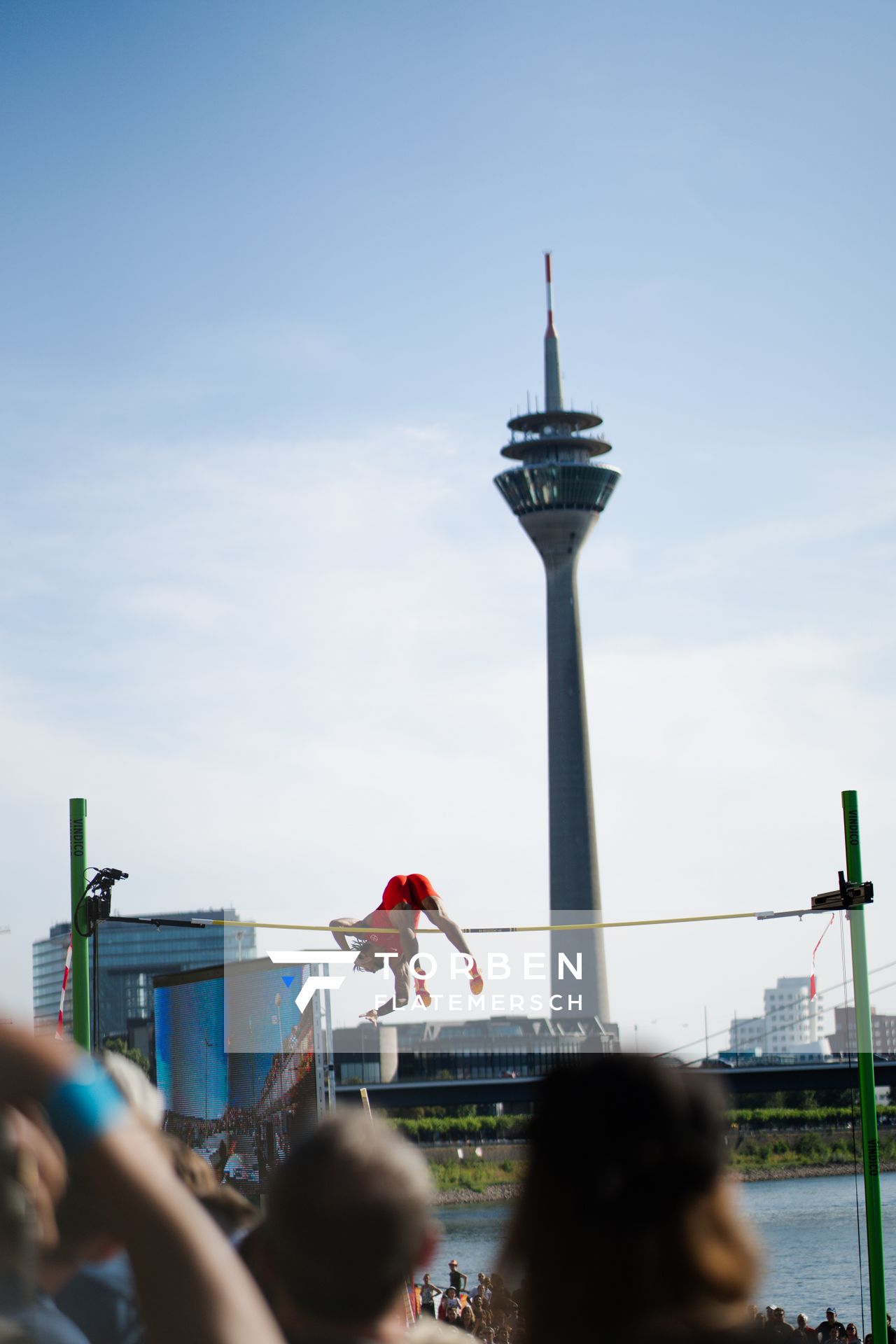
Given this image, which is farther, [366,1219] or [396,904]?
[396,904]

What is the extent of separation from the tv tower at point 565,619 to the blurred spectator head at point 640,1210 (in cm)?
10396

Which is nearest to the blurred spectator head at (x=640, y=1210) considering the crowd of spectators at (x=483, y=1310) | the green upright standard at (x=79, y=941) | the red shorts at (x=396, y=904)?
the green upright standard at (x=79, y=941)

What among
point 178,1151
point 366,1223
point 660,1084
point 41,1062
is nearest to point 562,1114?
point 660,1084

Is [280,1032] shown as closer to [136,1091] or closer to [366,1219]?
[136,1091]

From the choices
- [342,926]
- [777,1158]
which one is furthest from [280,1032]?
[777,1158]

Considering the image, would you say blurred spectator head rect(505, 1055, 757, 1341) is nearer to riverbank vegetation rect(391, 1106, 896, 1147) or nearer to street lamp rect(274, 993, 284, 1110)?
street lamp rect(274, 993, 284, 1110)

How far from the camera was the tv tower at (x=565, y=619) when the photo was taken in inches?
4186

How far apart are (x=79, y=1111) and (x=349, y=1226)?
0.41 meters

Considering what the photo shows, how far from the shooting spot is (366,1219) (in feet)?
6.45

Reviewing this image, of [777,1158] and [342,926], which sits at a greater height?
[342,926]

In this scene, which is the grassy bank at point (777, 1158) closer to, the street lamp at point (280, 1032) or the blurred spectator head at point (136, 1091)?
the street lamp at point (280, 1032)

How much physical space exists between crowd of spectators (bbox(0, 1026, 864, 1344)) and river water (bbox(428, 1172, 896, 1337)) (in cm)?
2634

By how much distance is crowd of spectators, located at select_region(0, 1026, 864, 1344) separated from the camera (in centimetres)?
175

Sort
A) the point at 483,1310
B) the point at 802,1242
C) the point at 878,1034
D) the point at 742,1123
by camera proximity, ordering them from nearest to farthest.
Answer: the point at 483,1310 < the point at 802,1242 < the point at 742,1123 < the point at 878,1034
